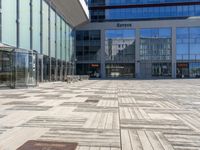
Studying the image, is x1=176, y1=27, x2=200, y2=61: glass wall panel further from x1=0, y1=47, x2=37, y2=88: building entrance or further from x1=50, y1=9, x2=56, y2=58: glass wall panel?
x1=0, y1=47, x2=37, y2=88: building entrance

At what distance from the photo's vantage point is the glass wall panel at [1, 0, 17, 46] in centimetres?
2229

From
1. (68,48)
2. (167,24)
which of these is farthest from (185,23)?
(68,48)

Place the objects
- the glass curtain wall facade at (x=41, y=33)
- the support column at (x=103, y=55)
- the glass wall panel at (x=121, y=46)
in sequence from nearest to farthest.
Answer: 1. the glass curtain wall facade at (x=41, y=33)
2. the glass wall panel at (x=121, y=46)
3. the support column at (x=103, y=55)

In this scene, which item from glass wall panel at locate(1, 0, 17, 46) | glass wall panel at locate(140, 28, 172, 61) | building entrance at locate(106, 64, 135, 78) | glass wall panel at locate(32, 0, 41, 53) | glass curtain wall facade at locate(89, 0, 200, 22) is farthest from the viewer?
glass curtain wall facade at locate(89, 0, 200, 22)

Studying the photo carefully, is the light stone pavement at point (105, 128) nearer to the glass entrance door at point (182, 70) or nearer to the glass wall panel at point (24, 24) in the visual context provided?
the glass wall panel at point (24, 24)

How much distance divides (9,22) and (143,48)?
42730 mm

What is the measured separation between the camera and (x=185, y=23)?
61.4 metres

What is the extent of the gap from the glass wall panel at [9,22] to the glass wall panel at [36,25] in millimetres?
4860

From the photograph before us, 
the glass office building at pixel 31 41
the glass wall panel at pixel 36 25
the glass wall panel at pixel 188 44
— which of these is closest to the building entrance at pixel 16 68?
the glass office building at pixel 31 41

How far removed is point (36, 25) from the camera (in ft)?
100.0

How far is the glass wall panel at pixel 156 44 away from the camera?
6162 centimetres

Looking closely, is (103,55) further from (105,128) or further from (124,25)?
(105,128)

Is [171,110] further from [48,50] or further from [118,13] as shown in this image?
[118,13]

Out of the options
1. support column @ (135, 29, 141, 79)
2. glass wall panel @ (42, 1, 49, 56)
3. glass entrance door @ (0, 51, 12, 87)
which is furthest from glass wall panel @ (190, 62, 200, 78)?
glass entrance door @ (0, 51, 12, 87)
